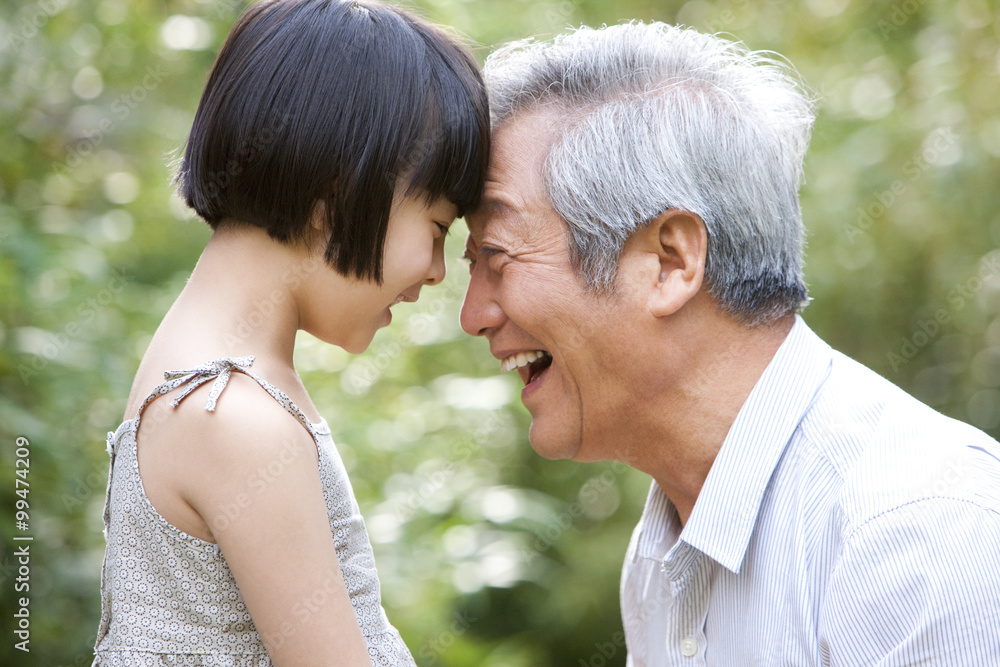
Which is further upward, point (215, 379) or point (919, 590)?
point (215, 379)

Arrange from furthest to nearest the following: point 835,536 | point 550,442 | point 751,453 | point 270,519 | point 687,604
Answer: point 550,442 < point 687,604 < point 751,453 < point 835,536 < point 270,519

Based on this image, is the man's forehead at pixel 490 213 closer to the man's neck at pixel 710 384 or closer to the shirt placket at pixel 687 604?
the man's neck at pixel 710 384

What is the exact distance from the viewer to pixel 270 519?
1.34 meters

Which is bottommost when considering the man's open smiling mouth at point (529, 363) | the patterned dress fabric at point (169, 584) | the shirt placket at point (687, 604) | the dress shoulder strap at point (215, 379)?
the shirt placket at point (687, 604)

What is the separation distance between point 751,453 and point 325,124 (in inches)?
41.2

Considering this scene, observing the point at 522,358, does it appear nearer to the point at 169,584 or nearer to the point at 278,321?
the point at 278,321

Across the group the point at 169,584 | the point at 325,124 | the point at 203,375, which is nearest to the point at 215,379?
the point at 203,375

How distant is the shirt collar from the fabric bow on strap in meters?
0.96

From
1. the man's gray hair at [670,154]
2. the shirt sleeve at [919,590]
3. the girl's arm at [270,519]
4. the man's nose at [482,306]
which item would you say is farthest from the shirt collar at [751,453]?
the girl's arm at [270,519]

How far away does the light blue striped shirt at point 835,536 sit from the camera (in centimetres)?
139

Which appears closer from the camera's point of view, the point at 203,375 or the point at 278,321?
the point at 203,375

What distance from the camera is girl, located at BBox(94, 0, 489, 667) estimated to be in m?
1.35

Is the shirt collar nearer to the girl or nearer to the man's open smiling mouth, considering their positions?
the man's open smiling mouth

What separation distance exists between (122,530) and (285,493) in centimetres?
34
